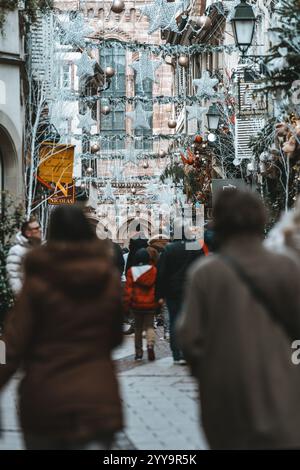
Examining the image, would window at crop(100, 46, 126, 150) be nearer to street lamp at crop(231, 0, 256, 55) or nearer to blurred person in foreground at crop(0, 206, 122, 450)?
street lamp at crop(231, 0, 256, 55)

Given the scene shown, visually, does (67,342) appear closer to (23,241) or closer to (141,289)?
(23,241)

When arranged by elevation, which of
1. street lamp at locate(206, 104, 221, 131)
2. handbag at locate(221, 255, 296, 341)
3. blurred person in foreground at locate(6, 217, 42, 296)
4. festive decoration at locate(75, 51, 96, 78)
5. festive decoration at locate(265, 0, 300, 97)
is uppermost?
festive decoration at locate(75, 51, 96, 78)

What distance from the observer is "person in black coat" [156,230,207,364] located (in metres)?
14.8

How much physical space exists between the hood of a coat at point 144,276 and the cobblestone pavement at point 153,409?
0.97m

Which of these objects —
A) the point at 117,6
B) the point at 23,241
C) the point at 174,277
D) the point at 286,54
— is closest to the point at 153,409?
the point at 23,241

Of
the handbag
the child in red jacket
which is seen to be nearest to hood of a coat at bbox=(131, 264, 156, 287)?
the child in red jacket

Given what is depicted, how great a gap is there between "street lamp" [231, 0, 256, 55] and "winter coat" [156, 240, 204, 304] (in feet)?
17.0

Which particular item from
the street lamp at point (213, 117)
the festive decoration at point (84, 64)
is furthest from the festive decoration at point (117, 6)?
the street lamp at point (213, 117)

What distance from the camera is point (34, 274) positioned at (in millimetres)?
5836

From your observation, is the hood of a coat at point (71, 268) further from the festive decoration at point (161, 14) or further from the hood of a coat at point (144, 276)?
the festive decoration at point (161, 14)

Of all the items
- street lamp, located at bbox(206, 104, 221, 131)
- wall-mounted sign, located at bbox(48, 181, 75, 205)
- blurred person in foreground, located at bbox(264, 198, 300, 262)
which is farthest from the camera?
street lamp, located at bbox(206, 104, 221, 131)

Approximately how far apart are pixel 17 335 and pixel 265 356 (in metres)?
1.13

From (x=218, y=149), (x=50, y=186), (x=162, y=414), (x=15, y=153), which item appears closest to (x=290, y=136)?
(x=15, y=153)

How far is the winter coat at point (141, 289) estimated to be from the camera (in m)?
15.9
